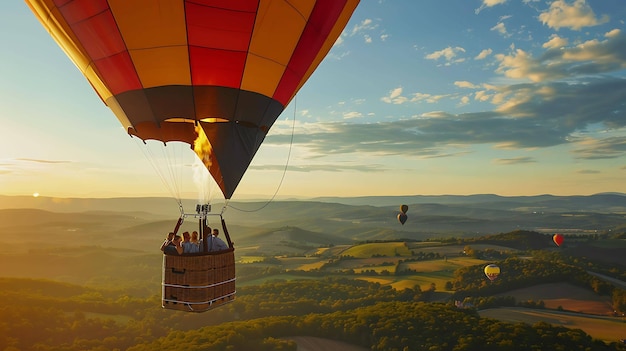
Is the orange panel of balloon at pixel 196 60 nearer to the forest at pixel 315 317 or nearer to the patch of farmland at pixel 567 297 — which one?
the forest at pixel 315 317

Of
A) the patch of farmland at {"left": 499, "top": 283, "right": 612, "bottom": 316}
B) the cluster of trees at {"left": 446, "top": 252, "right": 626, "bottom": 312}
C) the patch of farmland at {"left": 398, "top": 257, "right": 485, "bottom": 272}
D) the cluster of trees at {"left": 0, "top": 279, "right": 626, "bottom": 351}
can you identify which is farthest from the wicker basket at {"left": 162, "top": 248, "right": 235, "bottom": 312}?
the patch of farmland at {"left": 398, "top": 257, "right": 485, "bottom": 272}

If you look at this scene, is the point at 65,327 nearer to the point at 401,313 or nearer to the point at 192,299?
the point at 401,313

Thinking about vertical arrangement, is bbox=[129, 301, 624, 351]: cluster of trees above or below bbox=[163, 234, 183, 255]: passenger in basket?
below

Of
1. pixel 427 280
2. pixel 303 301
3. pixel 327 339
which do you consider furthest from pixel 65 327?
pixel 427 280

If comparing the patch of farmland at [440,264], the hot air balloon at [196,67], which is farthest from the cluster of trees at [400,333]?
the hot air balloon at [196,67]

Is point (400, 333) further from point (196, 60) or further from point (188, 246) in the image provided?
point (196, 60)

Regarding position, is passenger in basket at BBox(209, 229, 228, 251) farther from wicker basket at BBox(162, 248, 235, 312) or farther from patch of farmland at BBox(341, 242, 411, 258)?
→ patch of farmland at BBox(341, 242, 411, 258)
